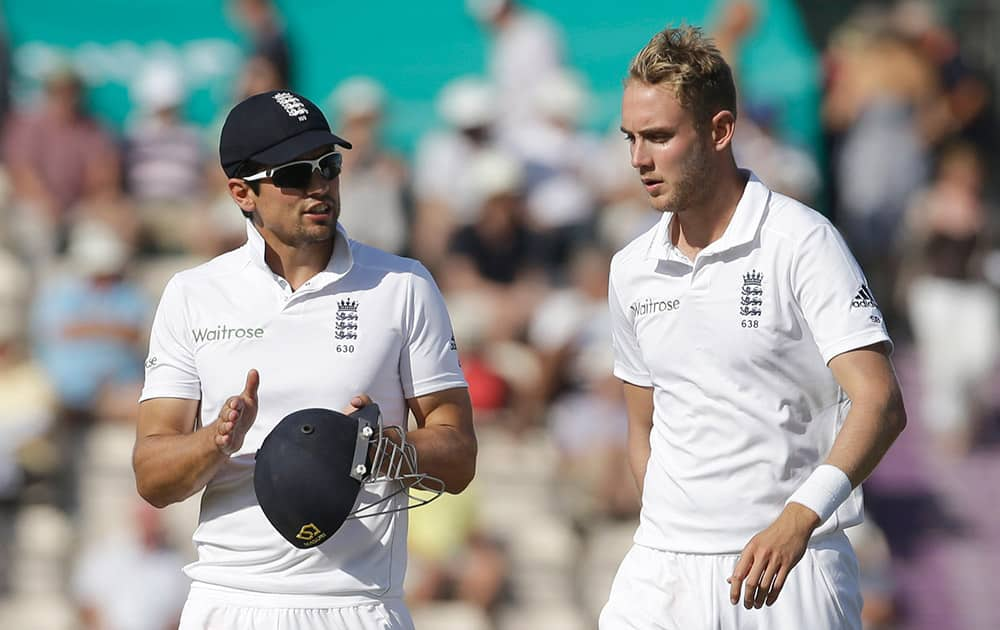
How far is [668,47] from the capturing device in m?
4.45

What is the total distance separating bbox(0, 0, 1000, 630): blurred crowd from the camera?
10.3 m

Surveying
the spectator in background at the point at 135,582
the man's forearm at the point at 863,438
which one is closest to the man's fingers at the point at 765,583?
the man's forearm at the point at 863,438

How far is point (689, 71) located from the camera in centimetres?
441

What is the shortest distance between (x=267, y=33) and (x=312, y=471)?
30.6 ft

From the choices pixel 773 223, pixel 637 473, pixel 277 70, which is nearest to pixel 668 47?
pixel 773 223

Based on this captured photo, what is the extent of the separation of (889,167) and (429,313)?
371 inches

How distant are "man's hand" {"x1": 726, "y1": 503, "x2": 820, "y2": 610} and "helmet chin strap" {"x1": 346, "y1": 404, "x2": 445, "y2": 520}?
79cm

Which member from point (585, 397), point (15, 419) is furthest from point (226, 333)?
point (15, 419)

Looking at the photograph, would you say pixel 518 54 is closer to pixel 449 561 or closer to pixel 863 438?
pixel 449 561

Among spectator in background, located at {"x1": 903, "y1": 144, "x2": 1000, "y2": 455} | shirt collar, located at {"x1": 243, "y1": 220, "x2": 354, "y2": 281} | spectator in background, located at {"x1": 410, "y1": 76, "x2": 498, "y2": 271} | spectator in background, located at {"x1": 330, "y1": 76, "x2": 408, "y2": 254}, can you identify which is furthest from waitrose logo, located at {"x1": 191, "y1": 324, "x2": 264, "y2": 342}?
spectator in background, located at {"x1": 903, "y1": 144, "x2": 1000, "y2": 455}

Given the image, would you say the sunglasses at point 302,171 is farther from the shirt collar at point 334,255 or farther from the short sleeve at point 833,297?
the short sleeve at point 833,297

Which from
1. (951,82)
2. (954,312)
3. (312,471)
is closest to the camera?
(312,471)

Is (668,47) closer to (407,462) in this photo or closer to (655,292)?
(655,292)

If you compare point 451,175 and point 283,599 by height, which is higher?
point 451,175
